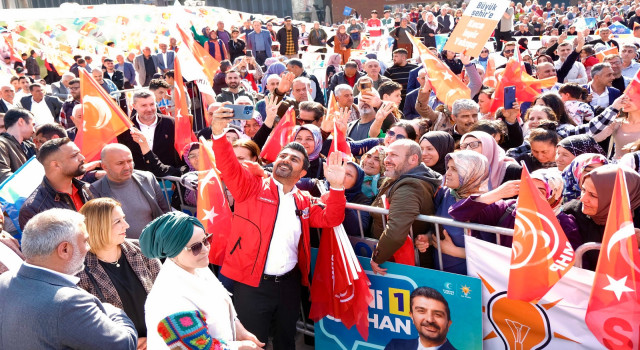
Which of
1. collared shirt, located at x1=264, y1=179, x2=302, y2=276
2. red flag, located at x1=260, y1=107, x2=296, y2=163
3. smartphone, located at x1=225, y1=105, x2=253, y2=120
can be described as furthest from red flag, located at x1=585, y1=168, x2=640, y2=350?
red flag, located at x1=260, y1=107, x2=296, y2=163

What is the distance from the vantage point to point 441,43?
14609 millimetres

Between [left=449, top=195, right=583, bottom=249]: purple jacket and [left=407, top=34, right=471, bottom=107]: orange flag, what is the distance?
326 cm

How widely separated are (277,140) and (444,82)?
2.54 metres

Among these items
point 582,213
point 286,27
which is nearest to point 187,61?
point 582,213

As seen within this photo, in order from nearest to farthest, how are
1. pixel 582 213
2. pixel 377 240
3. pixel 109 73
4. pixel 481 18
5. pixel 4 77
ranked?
pixel 582 213 < pixel 377 240 < pixel 481 18 < pixel 4 77 < pixel 109 73

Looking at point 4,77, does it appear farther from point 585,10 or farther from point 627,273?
point 585,10

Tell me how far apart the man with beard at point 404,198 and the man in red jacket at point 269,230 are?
38 centimetres

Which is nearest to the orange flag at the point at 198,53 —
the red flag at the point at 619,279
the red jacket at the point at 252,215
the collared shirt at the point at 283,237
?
the red jacket at the point at 252,215

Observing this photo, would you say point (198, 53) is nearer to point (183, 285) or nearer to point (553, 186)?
point (553, 186)

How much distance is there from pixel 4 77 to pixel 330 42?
954 centimetres

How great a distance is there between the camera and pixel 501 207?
384 cm

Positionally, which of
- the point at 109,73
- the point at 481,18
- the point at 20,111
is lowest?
the point at 109,73

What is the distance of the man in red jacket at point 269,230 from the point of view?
4125 millimetres

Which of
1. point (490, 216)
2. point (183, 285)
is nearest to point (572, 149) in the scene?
point (490, 216)
